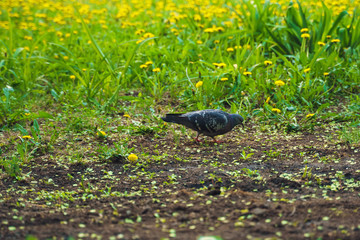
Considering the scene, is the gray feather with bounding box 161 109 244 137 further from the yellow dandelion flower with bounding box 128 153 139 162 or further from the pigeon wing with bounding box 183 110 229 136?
the yellow dandelion flower with bounding box 128 153 139 162

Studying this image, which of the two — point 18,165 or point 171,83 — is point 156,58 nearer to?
point 171,83

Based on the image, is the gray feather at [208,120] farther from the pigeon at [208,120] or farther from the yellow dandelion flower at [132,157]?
the yellow dandelion flower at [132,157]

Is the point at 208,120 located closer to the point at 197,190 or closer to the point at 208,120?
the point at 208,120

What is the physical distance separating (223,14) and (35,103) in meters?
4.02

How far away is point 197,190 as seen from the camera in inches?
128

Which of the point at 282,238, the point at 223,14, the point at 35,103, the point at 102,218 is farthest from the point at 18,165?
the point at 223,14

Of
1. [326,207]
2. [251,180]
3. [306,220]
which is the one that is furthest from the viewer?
[251,180]

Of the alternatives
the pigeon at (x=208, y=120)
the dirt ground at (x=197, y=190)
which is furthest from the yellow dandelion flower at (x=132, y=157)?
the pigeon at (x=208, y=120)

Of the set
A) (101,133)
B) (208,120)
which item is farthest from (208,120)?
(101,133)

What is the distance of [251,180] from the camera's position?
3.43 meters

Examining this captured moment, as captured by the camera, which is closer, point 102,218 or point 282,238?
point 282,238

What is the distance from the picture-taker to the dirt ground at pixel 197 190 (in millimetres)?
2502

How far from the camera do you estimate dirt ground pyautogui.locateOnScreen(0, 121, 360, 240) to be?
8.21ft

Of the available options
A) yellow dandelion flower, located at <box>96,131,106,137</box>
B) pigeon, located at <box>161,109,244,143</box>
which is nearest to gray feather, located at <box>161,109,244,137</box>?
pigeon, located at <box>161,109,244,143</box>
